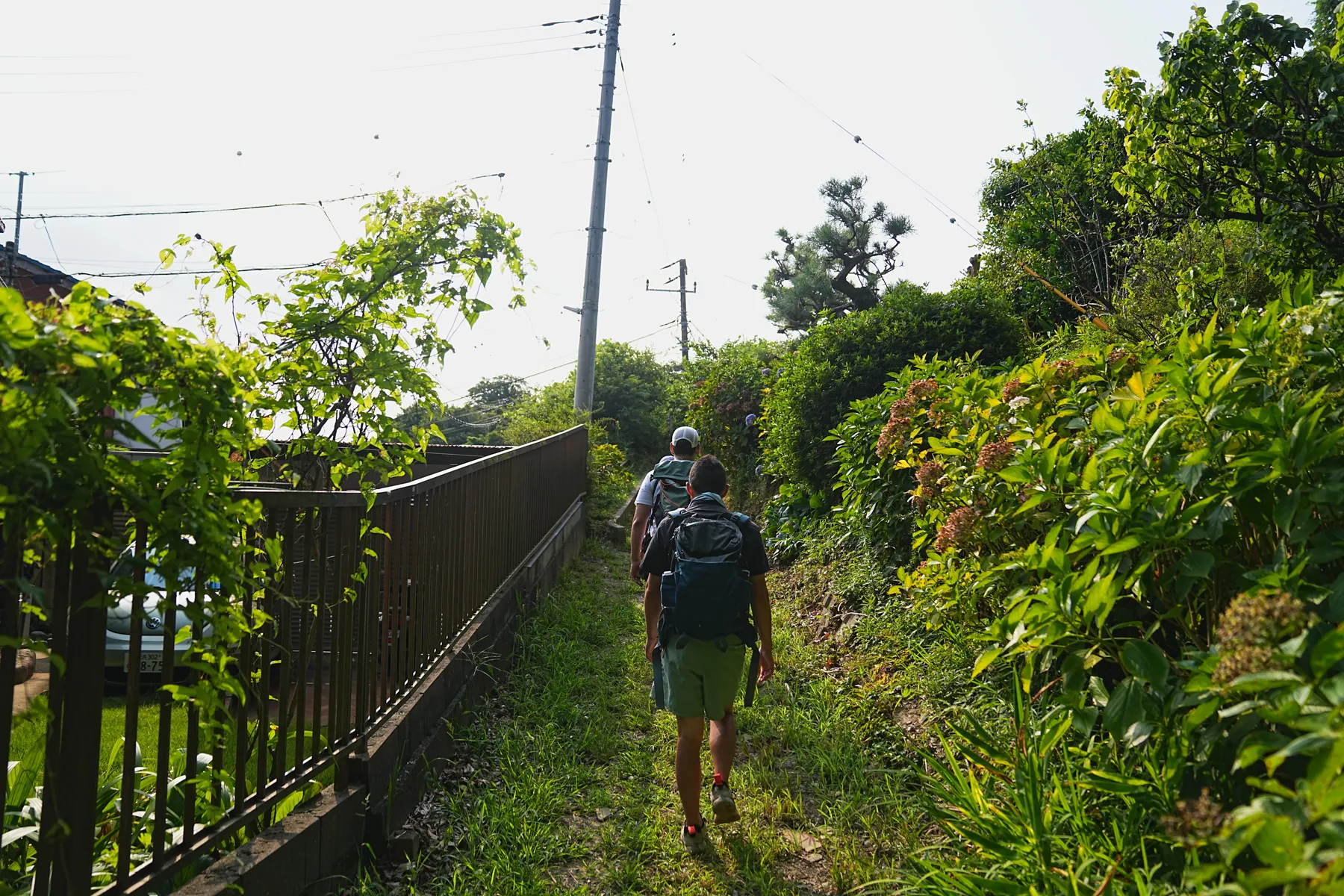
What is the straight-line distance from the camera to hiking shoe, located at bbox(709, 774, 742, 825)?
405 cm

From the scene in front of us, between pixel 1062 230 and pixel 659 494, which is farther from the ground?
pixel 1062 230

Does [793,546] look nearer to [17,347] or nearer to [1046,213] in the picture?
[1046,213]

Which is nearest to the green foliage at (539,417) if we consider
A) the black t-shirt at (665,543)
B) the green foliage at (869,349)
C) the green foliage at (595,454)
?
the green foliage at (595,454)

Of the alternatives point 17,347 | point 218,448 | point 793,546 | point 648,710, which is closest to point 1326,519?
point 218,448

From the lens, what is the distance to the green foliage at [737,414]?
14469 mm

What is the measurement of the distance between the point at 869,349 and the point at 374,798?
7317 millimetres

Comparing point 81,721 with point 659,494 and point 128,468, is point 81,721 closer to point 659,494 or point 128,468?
point 128,468

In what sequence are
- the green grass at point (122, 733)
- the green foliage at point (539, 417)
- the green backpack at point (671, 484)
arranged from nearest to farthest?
the green grass at point (122, 733)
the green backpack at point (671, 484)
the green foliage at point (539, 417)

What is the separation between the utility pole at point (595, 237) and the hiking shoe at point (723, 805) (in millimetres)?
12041

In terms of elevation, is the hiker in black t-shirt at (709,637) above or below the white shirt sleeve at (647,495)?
below

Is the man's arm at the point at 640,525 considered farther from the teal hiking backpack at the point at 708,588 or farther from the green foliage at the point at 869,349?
the green foliage at the point at 869,349

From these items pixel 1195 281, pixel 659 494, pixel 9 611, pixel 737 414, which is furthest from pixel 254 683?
pixel 737 414

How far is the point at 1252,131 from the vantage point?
16.8 feet

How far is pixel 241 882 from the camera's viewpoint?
2541 mm
